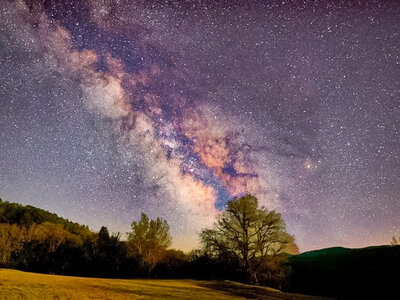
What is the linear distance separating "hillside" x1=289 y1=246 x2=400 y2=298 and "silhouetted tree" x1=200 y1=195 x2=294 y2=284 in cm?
886

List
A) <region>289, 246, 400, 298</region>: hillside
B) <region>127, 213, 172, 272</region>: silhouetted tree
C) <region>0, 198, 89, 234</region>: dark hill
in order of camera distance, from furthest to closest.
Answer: <region>0, 198, 89, 234</region>: dark hill < <region>127, 213, 172, 272</region>: silhouetted tree < <region>289, 246, 400, 298</region>: hillside

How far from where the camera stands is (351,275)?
39.9 metres

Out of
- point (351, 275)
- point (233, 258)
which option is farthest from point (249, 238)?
point (351, 275)

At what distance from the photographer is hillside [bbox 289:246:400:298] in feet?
115

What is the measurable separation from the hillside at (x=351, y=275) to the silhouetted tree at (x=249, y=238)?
29.1ft

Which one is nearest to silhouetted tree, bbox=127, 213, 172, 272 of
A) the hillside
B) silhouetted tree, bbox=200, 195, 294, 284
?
silhouetted tree, bbox=200, 195, 294, 284

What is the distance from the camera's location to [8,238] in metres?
36.9

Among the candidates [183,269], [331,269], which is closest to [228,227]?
[183,269]

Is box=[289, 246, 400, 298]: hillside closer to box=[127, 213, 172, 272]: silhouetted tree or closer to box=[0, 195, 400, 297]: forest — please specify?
box=[0, 195, 400, 297]: forest

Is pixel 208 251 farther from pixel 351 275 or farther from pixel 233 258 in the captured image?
pixel 351 275

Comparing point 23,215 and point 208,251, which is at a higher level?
point 23,215

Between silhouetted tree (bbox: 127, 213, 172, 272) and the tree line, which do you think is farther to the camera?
silhouetted tree (bbox: 127, 213, 172, 272)

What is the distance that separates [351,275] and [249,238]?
1700 centimetres

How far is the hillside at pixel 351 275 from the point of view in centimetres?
3497
